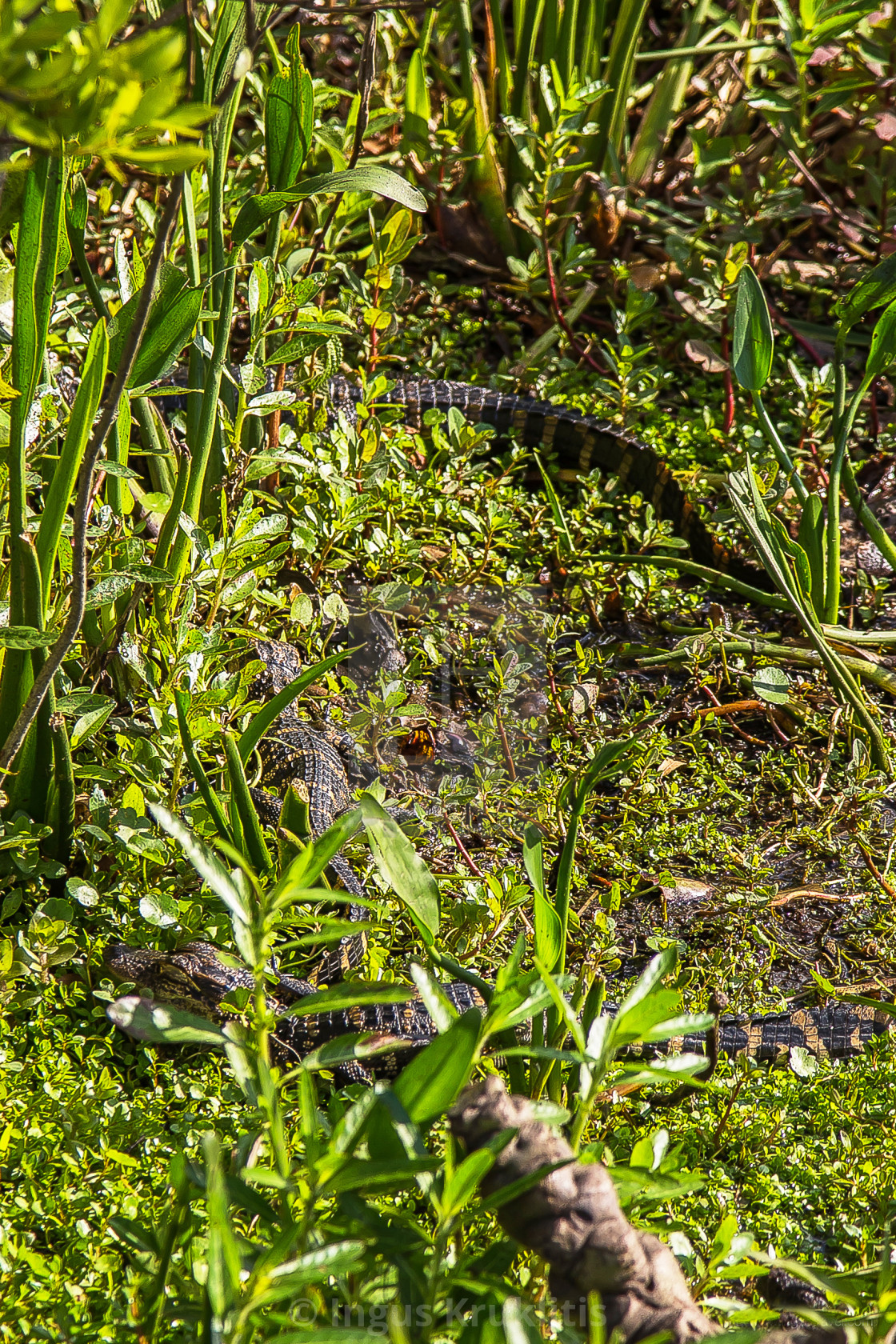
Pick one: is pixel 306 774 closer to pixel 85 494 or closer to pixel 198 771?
pixel 198 771

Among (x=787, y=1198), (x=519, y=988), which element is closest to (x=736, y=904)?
(x=787, y=1198)

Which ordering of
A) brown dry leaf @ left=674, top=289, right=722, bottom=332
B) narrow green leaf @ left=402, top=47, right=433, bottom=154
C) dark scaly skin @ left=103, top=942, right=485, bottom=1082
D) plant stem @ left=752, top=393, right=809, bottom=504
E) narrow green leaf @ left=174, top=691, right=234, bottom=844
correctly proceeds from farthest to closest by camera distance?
narrow green leaf @ left=402, top=47, right=433, bottom=154
brown dry leaf @ left=674, top=289, right=722, bottom=332
plant stem @ left=752, top=393, right=809, bottom=504
dark scaly skin @ left=103, top=942, right=485, bottom=1082
narrow green leaf @ left=174, top=691, right=234, bottom=844

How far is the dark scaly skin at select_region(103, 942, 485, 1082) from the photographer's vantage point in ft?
4.61

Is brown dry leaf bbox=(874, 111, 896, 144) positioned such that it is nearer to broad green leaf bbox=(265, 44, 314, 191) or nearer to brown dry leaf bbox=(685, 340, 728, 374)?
brown dry leaf bbox=(685, 340, 728, 374)

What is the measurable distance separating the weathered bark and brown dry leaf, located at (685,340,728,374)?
206cm

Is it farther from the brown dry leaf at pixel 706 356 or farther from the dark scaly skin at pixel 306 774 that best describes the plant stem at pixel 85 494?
the brown dry leaf at pixel 706 356

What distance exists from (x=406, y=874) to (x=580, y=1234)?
0.42 meters

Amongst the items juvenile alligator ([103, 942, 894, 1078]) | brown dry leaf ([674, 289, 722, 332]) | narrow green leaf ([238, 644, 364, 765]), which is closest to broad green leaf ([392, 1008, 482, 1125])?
juvenile alligator ([103, 942, 894, 1078])

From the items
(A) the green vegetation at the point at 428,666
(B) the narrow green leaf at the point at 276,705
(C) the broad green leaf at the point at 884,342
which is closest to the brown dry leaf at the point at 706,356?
(A) the green vegetation at the point at 428,666

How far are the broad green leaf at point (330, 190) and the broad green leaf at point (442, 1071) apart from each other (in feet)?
3.64

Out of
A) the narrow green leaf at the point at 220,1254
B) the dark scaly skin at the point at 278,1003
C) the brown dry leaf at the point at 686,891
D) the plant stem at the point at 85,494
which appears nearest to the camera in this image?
the narrow green leaf at the point at 220,1254

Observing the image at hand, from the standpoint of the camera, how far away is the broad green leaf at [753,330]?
202cm

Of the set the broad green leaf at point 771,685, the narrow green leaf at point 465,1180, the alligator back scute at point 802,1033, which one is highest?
the narrow green leaf at point 465,1180

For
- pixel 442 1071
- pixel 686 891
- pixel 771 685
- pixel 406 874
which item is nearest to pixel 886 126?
pixel 771 685
